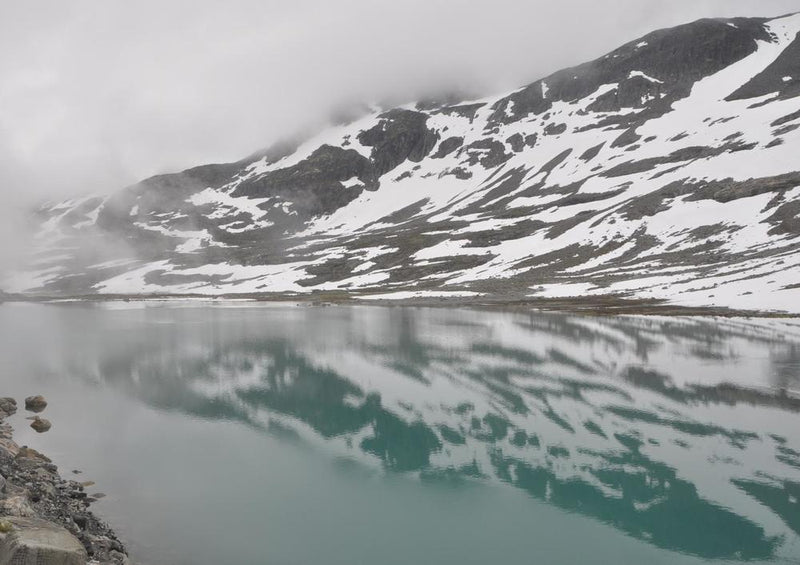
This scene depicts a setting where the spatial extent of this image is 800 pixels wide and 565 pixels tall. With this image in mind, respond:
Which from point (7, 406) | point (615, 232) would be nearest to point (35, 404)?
point (7, 406)

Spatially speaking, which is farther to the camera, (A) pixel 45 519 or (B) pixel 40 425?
(B) pixel 40 425

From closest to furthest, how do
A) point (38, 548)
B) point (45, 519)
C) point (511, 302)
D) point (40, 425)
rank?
point (38, 548) < point (45, 519) < point (40, 425) < point (511, 302)

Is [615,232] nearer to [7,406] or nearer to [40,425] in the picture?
[7,406]

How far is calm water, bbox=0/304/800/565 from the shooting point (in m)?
15.8

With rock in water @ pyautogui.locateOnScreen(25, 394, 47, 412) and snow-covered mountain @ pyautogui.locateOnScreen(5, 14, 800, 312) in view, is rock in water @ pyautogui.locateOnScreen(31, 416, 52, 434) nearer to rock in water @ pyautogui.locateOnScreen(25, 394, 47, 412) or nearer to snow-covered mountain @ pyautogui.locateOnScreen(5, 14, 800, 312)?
rock in water @ pyautogui.locateOnScreen(25, 394, 47, 412)

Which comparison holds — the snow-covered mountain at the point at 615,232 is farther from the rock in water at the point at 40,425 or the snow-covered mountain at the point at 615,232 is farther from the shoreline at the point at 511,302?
the rock in water at the point at 40,425

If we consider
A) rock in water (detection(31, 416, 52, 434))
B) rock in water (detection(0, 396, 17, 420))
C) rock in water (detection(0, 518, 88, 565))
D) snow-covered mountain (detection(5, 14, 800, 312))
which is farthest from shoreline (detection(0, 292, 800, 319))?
rock in water (detection(0, 518, 88, 565))

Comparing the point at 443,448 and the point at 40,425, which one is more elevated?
the point at 40,425

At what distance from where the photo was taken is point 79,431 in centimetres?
2680

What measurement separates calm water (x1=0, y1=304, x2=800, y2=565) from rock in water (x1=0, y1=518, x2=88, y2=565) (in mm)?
3315

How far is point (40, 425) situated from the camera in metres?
26.9

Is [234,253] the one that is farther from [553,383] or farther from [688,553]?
[688,553]

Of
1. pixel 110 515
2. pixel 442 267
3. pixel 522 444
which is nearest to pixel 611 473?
pixel 522 444

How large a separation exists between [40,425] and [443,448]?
19604 mm
